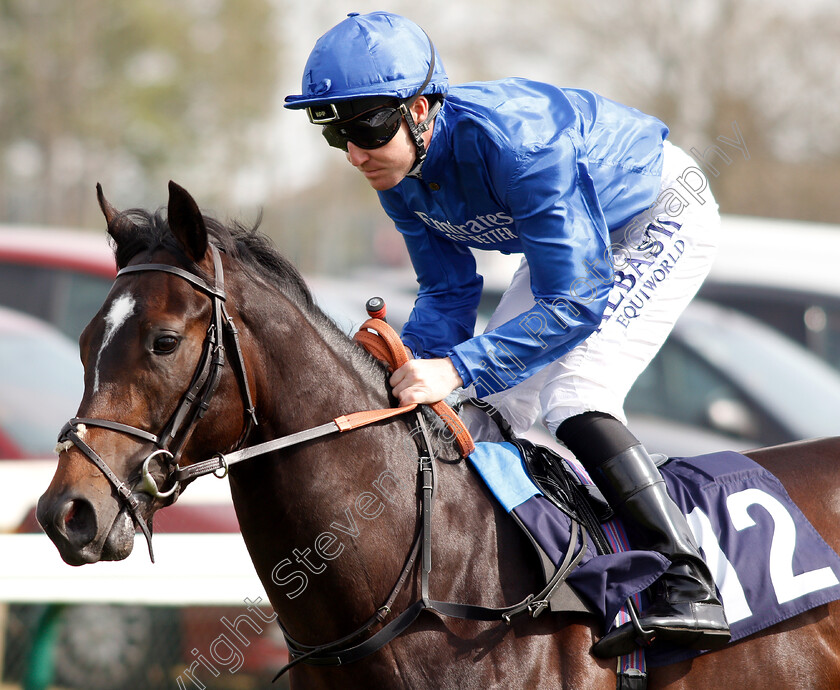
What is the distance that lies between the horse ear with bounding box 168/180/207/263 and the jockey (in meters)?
0.42

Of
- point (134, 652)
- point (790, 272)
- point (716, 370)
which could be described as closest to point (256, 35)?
point (790, 272)

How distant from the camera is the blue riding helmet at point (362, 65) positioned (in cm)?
222

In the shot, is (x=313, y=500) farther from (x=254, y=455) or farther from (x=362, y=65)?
(x=362, y=65)

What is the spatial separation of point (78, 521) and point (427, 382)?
87 cm

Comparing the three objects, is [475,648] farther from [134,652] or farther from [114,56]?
[114,56]

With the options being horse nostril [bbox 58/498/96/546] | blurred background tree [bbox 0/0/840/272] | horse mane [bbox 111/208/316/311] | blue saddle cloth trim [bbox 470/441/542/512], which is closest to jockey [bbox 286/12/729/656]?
blue saddle cloth trim [bbox 470/441/542/512]

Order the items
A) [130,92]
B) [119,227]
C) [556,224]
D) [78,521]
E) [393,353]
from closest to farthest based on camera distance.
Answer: [78,521] → [119,227] → [556,224] → [393,353] → [130,92]

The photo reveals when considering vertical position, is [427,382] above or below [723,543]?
above

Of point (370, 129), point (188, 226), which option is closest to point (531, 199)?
point (370, 129)

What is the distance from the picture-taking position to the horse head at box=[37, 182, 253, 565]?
1870 millimetres

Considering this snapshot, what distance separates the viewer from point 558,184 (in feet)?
7.50

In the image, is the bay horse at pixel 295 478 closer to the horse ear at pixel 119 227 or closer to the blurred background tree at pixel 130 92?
the horse ear at pixel 119 227

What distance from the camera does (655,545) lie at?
7.60 ft

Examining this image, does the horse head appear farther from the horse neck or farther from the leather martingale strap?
the leather martingale strap
